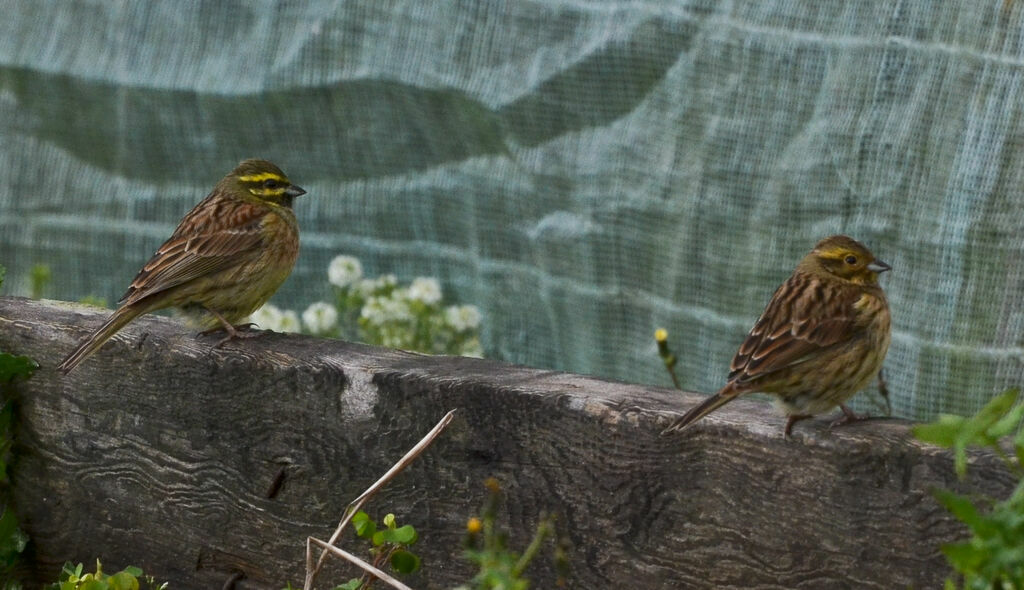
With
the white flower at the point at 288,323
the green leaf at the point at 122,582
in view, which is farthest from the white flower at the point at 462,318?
the green leaf at the point at 122,582

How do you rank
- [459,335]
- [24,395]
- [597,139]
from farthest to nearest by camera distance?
[459,335], [597,139], [24,395]

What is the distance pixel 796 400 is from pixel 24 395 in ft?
7.65

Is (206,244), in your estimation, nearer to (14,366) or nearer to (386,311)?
(14,366)

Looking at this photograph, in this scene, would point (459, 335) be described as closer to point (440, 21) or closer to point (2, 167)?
point (440, 21)

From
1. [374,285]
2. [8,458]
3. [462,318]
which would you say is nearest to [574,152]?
[462,318]

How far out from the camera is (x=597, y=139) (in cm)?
607

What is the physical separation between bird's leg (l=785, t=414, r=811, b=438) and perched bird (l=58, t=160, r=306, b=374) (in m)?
2.09

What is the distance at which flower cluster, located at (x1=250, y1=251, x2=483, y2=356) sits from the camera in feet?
21.1

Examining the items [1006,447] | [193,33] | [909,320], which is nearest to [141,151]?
[193,33]

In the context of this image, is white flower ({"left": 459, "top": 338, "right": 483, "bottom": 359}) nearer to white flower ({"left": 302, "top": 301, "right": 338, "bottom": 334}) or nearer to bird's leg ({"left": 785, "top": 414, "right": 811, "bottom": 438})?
white flower ({"left": 302, "top": 301, "right": 338, "bottom": 334})

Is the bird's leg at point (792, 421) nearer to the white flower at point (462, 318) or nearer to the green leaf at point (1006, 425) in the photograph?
the green leaf at point (1006, 425)

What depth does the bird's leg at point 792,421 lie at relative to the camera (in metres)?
3.31

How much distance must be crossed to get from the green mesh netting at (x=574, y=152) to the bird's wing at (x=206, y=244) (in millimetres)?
1378

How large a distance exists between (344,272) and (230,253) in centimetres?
139
